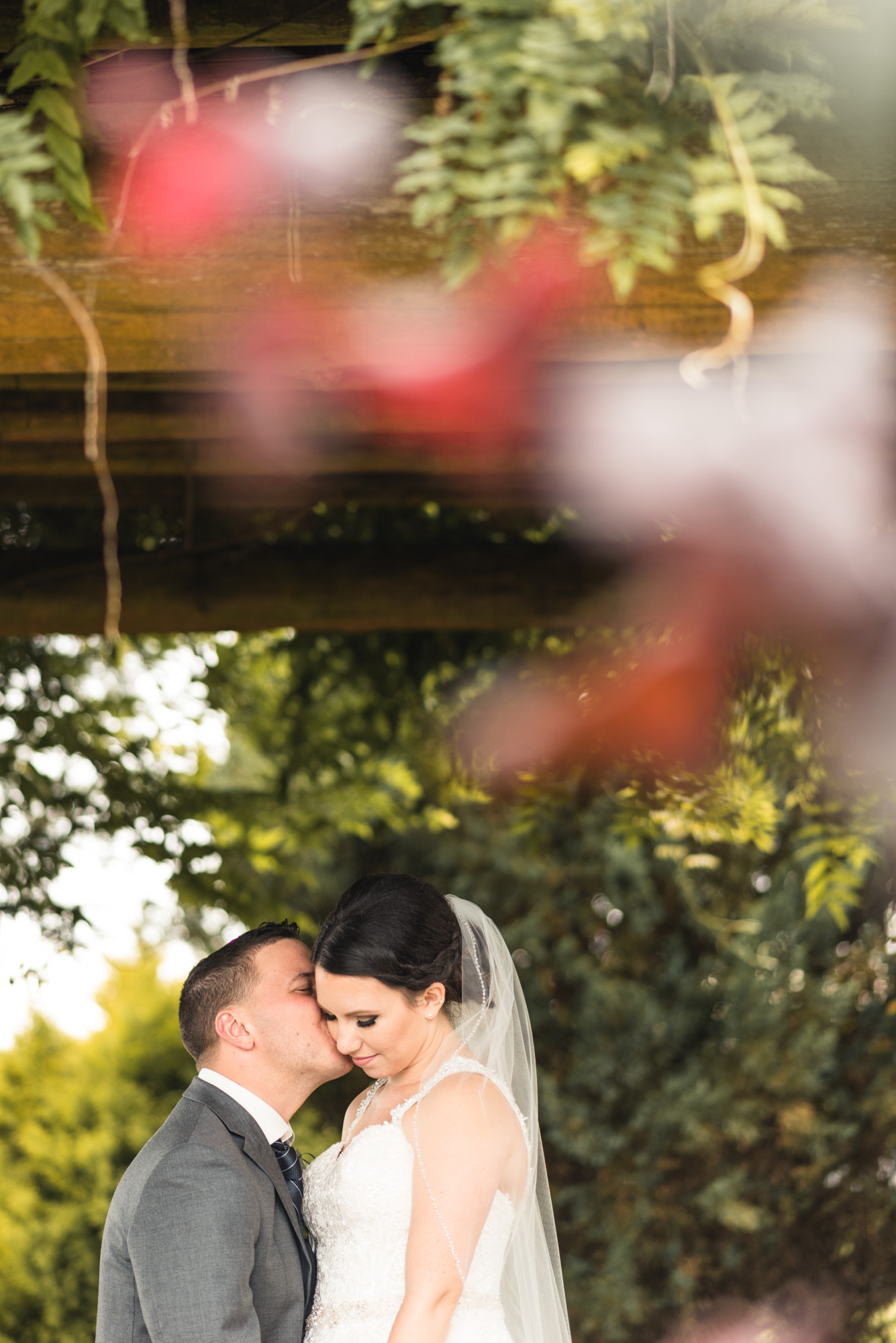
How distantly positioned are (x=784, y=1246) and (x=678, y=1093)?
34.5 inches

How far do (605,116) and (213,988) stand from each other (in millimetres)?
1592

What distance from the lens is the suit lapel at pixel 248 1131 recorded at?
6.43ft

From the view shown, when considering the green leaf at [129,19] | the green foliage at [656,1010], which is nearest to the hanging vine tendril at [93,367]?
the green leaf at [129,19]

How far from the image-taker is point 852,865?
3.78 meters

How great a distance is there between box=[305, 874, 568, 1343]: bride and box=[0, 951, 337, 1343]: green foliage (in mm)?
3486

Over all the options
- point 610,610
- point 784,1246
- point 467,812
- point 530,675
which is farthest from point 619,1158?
point 610,610

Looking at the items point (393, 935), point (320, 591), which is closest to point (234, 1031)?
point (393, 935)

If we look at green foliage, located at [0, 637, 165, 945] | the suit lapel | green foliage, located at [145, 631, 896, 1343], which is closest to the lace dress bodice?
the suit lapel

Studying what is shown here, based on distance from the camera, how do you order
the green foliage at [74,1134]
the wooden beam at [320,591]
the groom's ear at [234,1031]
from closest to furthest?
the groom's ear at [234,1031] < the wooden beam at [320,591] < the green foliage at [74,1134]

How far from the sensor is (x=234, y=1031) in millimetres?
2064

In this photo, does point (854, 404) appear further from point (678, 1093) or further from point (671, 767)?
point (678, 1093)

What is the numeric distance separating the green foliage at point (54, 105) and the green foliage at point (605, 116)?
296 mm

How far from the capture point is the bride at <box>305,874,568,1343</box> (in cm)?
197

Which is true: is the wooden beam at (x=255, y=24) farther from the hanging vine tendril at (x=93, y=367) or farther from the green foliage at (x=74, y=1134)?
the green foliage at (x=74, y=1134)
